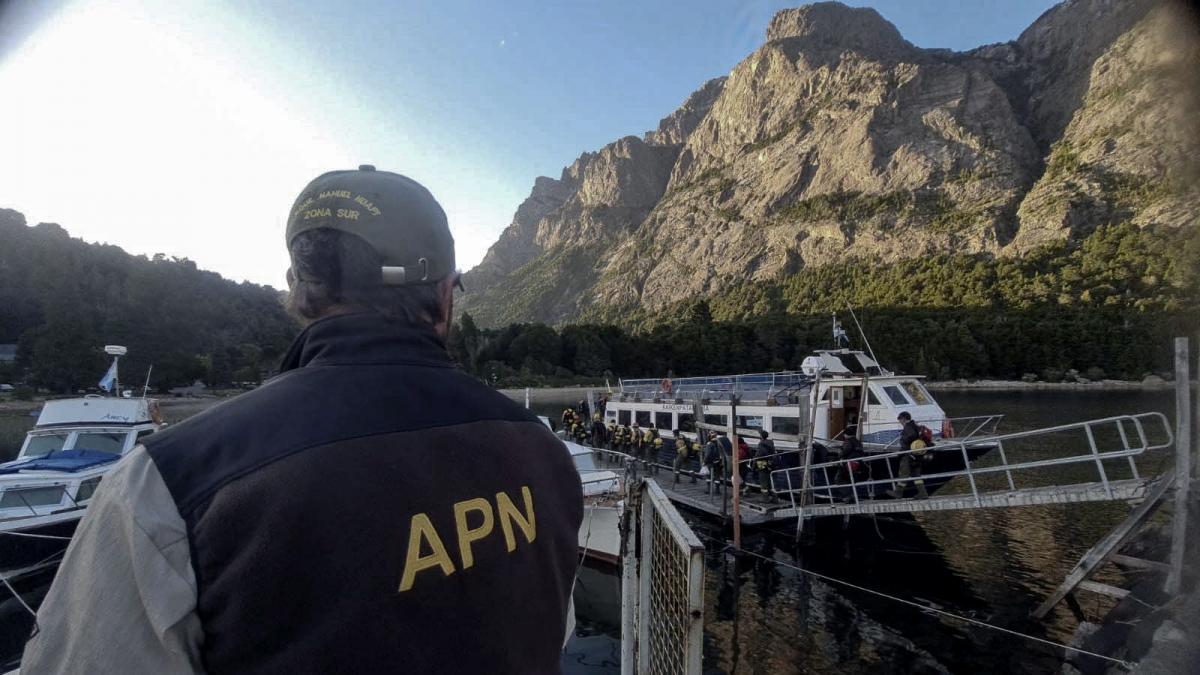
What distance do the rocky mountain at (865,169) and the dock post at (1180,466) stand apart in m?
58.2

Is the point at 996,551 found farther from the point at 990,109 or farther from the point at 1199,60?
the point at 990,109

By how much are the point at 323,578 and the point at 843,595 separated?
42.4ft

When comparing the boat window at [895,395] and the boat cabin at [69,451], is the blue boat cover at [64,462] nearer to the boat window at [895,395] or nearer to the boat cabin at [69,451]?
the boat cabin at [69,451]

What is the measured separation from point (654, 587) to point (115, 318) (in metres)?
94.5

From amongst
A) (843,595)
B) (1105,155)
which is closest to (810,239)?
(1105,155)

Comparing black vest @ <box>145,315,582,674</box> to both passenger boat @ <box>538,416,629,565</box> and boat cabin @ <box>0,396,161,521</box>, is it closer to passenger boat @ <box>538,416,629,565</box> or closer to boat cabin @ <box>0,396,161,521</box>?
passenger boat @ <box>538,416,629,565</box>

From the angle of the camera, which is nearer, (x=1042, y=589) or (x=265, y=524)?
(x=265, y=524)

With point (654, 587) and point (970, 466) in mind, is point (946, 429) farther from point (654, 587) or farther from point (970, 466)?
point (654, 587)

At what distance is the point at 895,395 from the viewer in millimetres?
15891

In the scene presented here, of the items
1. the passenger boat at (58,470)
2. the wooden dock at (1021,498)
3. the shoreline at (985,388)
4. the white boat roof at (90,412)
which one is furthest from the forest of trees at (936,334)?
the wooden dock at (1021,498)

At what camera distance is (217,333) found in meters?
88.6

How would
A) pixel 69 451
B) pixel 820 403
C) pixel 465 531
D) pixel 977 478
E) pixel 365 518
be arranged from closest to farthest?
pixel 365 518 < pixel 465 531 < pixel 69 451 < pixel 820 403 < pixel 977 478

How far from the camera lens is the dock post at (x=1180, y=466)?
723 cm

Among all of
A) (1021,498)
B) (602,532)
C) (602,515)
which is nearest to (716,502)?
(602,532)
